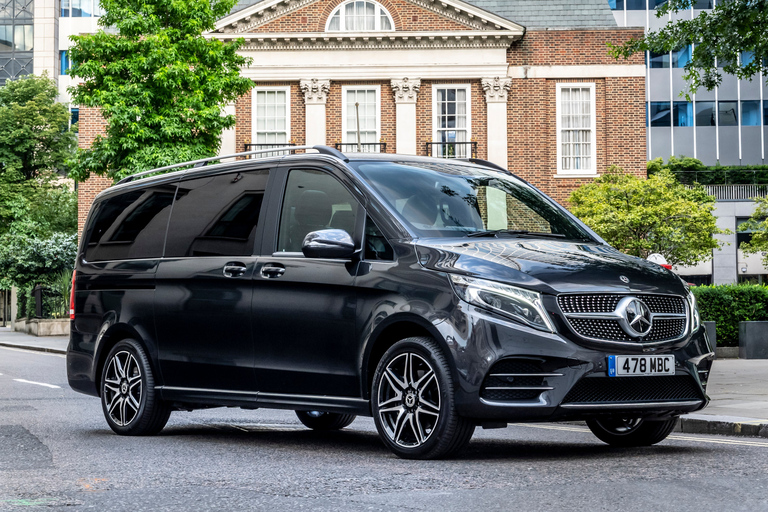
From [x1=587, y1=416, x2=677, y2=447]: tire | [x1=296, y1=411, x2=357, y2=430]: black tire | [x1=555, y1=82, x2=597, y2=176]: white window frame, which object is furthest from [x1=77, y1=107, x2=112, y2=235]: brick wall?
[x1=587, y1=416, x2=677, y2=447]: tire

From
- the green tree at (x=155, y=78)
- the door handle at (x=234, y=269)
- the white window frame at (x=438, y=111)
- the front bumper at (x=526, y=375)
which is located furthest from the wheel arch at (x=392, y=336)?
the white window frame at (x=438, y=111)

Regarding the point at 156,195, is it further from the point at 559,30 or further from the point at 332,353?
the point at 559,30

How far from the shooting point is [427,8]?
34.7m

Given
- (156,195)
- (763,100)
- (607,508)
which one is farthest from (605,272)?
(763,100)

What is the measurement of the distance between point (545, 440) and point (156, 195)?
3749 millimetres

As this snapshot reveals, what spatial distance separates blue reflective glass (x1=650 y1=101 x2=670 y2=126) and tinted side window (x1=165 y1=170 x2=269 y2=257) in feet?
188

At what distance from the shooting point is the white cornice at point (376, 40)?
1355 inches

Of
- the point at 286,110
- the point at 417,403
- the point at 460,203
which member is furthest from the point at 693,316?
the point at 286,110

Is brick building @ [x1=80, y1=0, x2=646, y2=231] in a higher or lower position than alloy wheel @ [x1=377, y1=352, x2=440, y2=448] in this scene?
higher

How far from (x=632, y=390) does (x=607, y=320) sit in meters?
0.45

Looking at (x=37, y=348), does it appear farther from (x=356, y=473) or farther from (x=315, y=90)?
(x=356, y=473)

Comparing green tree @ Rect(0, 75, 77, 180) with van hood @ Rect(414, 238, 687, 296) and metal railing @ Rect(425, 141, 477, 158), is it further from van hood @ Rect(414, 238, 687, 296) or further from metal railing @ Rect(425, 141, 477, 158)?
van hood @ Rect(414, 238, 687, 296)

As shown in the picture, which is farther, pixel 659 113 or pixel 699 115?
pixel 659 113

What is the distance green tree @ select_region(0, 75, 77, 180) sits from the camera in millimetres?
54781
